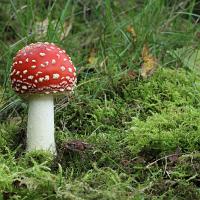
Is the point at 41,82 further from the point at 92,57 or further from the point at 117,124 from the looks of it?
the point at 92,57

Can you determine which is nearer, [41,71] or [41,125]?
[41,71]

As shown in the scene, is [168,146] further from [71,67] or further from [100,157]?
[71,67]

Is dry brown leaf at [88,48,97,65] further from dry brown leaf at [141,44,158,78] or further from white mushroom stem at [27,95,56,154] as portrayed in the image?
white mushroom stem at [27,95,56,154]

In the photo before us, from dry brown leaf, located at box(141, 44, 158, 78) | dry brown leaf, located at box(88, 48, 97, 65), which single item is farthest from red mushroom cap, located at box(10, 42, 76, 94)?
dry brown leaf, located at box(88, 48, 97, 65)

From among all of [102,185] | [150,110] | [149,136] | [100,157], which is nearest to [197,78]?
Answer: [150,110]

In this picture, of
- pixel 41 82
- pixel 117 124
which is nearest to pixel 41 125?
pixel 41 82

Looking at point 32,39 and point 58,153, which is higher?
point 32,39
